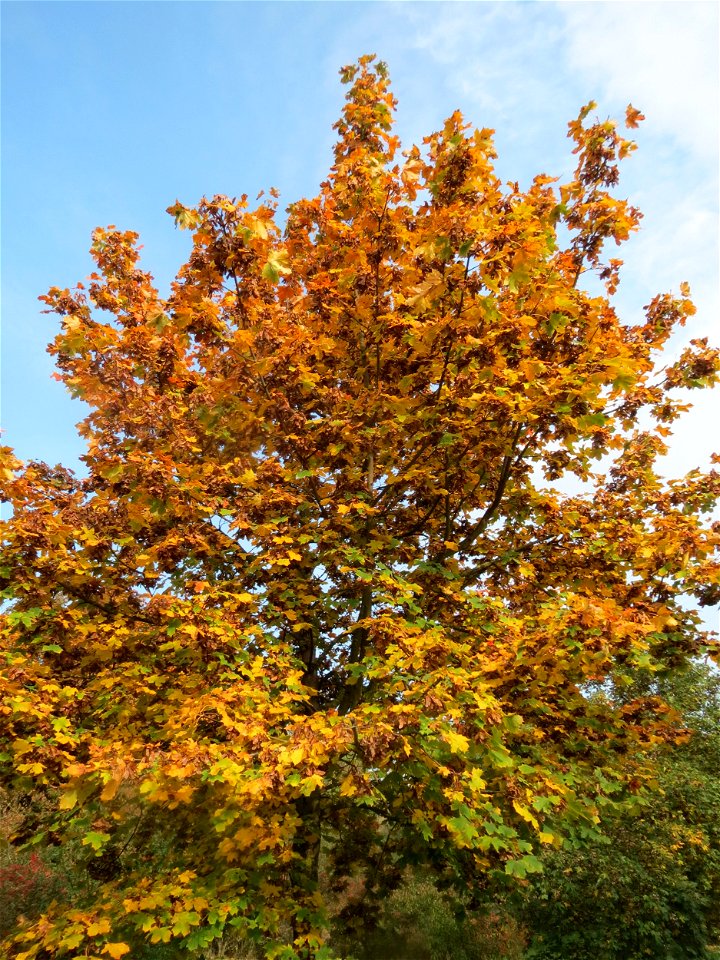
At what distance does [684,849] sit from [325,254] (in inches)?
500

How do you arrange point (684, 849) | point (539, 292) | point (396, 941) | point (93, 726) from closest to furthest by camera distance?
point (539, 292), point (93, 726), point (684, 849), point (396, 941)

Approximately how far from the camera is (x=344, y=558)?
6.26 meters

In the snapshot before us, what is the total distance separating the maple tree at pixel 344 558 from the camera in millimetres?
4703

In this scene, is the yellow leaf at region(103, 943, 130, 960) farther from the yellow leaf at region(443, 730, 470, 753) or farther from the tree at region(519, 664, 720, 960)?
the tree at region(519, 664, 720, 960)

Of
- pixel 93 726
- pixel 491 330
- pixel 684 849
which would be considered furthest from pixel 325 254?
pixel 684 849

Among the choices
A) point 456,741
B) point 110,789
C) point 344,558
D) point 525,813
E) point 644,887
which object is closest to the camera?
point 456,741

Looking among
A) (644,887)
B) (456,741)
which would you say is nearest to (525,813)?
(456,741)

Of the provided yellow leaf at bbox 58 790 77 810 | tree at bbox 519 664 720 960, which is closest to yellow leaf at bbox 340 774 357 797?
yellow leaf at bbox 58 790 77 810

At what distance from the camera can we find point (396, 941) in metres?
12.5

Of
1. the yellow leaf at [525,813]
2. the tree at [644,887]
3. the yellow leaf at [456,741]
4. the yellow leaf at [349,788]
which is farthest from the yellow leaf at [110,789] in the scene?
the tree at [644,887]

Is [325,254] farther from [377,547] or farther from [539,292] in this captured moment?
[377,547]

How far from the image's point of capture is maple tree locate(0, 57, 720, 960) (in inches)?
185

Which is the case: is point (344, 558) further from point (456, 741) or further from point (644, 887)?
point (644, 887)

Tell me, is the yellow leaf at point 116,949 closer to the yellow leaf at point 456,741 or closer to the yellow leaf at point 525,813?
the yellow leaf at point 456,741
